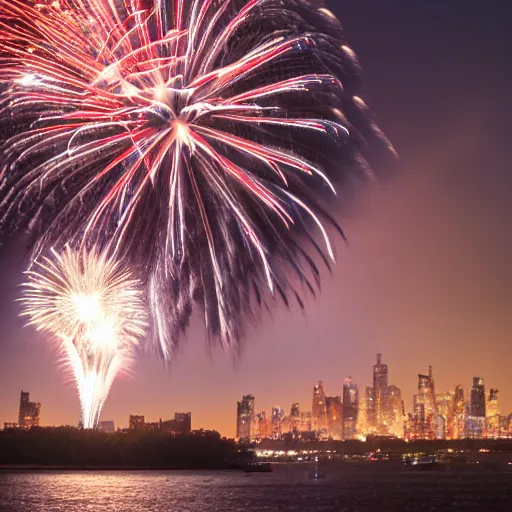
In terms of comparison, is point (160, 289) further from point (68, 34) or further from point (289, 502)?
point (289, 502)

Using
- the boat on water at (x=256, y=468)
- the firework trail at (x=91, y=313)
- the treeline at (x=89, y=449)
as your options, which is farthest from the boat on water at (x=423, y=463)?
the firework trail at (x=91, y=313)

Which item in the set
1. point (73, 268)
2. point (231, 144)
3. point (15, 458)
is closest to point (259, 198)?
point (231, 144)

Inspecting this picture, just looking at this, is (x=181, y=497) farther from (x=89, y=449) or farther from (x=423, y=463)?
(x=423, y=463)

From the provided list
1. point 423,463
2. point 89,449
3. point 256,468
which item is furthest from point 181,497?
point 423,463

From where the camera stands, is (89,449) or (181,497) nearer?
(181,497)

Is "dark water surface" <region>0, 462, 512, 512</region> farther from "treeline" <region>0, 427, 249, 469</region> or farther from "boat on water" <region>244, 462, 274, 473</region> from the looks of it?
"boat on water" <region>244, 462, 274, 473</region>

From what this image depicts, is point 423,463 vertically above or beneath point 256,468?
beneath

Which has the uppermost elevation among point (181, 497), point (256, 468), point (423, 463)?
point (181, 497)

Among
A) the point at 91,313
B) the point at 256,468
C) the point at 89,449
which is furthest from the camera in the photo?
the point at 256,468
